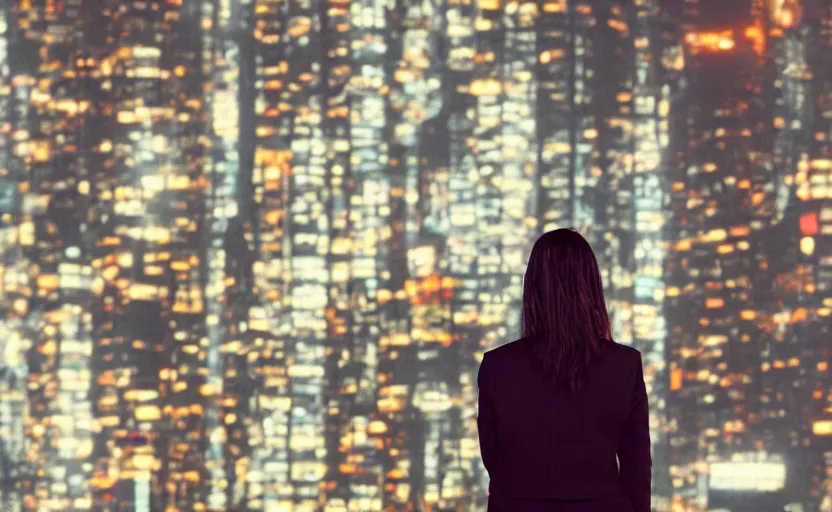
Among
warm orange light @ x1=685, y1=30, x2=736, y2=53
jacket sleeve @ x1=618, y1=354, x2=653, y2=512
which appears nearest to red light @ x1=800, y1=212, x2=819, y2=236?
warm orange light @ x1=685, y1=30, x2=736, y2=53

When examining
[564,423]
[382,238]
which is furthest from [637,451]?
[382,238]

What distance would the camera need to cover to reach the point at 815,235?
2.10 meters

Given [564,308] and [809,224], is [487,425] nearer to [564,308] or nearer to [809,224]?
[564,308]

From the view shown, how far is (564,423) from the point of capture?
0.99 m

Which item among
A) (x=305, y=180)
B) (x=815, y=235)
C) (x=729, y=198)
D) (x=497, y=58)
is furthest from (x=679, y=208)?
(x=305, y=180)

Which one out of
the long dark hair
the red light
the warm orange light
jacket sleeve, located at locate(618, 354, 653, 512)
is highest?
the warm orange light

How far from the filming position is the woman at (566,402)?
0.99 m

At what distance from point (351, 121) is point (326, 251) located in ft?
1.02

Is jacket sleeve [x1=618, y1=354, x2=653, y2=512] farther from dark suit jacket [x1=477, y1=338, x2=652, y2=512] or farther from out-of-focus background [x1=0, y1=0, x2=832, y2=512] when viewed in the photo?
out-of-focus background [x1=0, y1=0, x2=832, y2=512]

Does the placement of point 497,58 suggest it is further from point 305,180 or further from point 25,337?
point 25,337

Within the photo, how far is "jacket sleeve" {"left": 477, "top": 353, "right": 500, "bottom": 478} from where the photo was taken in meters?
1.03

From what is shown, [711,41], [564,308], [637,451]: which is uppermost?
[711,41]

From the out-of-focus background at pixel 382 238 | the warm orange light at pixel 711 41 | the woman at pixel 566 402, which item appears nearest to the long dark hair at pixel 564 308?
the woman at pixel 566 402

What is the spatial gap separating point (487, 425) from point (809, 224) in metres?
1.38
